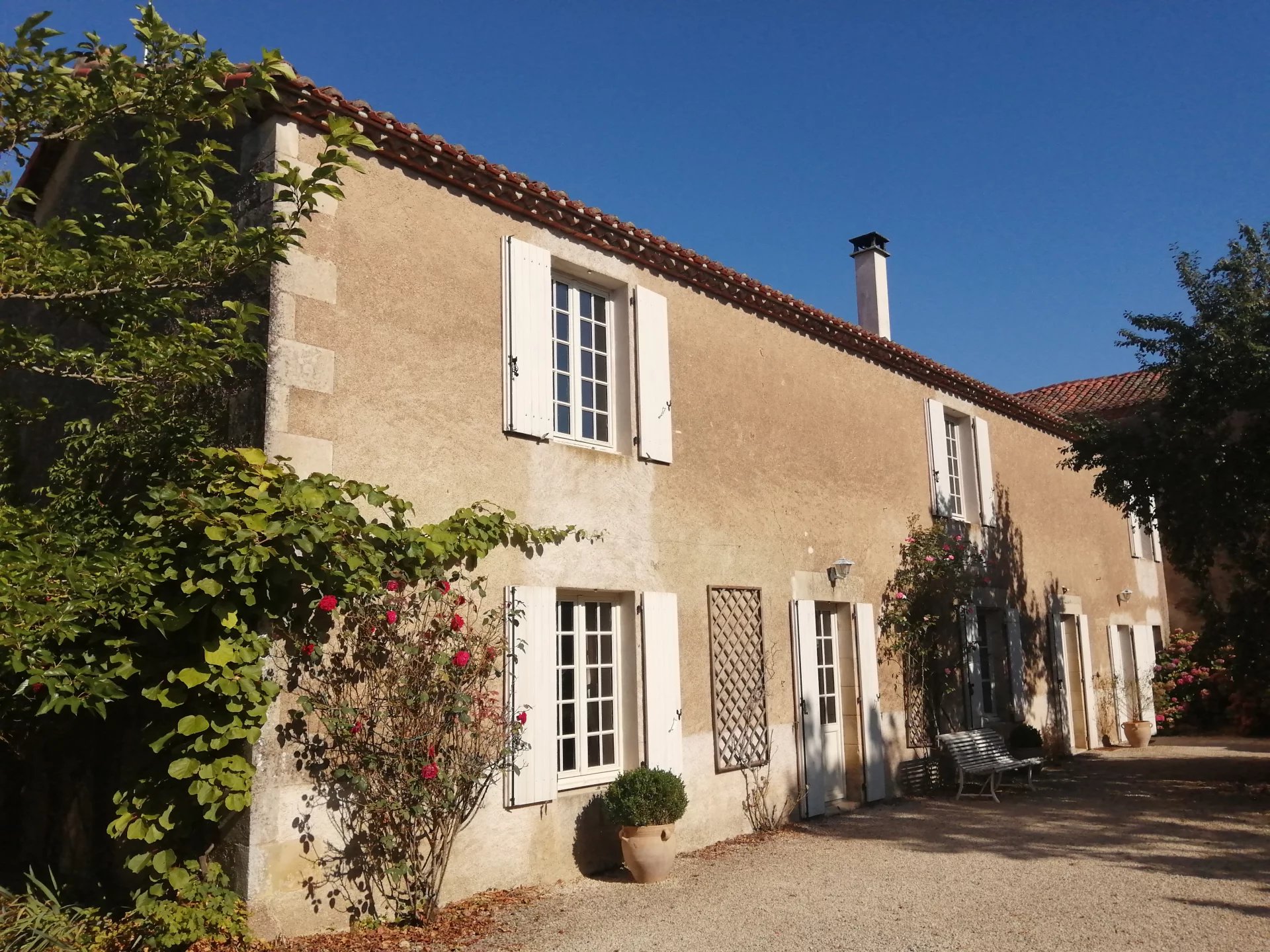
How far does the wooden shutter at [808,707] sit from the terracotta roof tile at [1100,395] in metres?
9.40

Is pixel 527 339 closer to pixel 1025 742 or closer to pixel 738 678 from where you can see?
pixel 738 678

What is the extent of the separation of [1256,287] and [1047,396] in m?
9.72

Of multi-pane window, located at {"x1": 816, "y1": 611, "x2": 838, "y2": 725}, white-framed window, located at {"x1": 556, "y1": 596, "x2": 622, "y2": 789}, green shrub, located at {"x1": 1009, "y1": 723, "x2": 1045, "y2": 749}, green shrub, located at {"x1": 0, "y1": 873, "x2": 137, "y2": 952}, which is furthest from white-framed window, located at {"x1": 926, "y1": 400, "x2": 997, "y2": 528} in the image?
green shrub, located at {"x1": 0, "y1": 873, "x2": 137, "y2": 952}

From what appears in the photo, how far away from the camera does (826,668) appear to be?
31.9ft

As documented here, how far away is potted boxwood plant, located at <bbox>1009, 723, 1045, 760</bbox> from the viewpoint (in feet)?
37.6

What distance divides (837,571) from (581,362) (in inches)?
138

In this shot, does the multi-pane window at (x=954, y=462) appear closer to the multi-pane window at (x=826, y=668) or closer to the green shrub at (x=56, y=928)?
the multi-pane window at (x=826, y=668)

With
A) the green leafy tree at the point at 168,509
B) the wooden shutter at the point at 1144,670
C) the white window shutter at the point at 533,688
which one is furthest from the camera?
the wooden shutter at the point at 1144,670

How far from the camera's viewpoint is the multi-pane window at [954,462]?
12.3m

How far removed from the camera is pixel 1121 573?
16.3 metres

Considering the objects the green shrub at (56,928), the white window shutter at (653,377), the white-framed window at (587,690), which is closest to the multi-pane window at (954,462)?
the white window shutter at (653,377)

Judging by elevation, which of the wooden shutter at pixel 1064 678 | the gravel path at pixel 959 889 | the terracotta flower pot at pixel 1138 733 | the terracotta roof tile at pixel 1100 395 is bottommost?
the gravel path at pixel 959 889

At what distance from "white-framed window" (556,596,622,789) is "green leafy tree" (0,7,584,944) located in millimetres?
1571

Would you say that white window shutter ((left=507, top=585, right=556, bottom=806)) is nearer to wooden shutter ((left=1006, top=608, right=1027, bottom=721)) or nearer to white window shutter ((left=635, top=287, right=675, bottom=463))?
white window shutter ((left=635, top=287, right=675, bottom=463))
